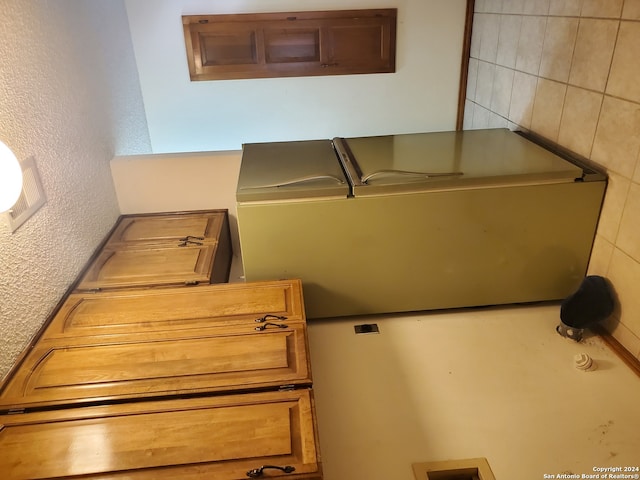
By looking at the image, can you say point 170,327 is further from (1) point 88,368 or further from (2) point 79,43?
(2) point 79,43

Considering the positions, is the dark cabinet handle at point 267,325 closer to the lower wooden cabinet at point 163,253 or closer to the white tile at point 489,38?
the lower wooden cabinet at point 163,253

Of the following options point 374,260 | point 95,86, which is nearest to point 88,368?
point 374,260

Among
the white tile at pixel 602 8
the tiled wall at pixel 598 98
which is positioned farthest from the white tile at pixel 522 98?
the white tile at pixel 602 8

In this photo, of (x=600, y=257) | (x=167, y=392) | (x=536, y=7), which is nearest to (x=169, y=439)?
(x=167, y=392)

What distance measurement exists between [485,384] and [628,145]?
73 cm

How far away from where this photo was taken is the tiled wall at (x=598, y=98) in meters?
1.30

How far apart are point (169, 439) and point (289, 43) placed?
1.99 metres

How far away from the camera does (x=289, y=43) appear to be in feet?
7.97

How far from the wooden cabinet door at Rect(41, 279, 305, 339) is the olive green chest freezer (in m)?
0.13

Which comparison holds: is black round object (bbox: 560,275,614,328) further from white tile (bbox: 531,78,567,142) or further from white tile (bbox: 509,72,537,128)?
white tile (bbox: 509,72,537,128)

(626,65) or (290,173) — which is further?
(290,173)

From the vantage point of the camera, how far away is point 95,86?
1.83 metres

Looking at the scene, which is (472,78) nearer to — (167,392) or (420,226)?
(420,226)

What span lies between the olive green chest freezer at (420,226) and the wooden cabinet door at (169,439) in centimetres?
50
